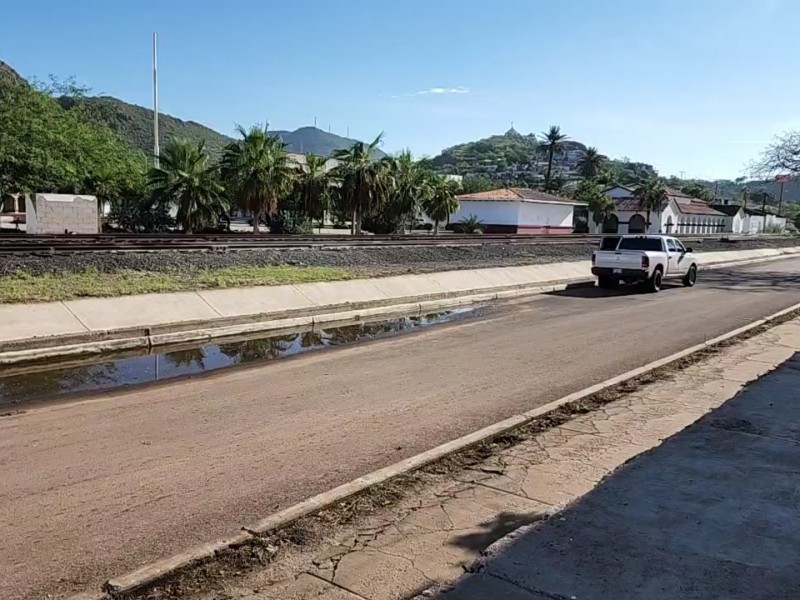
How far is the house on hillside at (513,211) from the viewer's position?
2502 inches

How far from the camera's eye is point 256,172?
146 ft

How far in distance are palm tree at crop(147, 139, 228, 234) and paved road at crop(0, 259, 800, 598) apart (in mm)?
30293

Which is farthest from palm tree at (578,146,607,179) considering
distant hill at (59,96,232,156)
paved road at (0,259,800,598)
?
paved road at (0,259,800,598)

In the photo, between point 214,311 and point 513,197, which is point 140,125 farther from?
point 214,311

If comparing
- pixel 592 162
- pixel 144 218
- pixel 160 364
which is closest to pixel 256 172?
pixel 144 218

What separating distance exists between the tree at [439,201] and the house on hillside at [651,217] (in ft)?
117

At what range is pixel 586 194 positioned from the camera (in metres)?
87.2

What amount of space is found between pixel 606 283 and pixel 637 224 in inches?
2587

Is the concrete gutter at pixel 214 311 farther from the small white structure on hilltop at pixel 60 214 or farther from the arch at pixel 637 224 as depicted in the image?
the arch at pixel 637 224

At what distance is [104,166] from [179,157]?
41.5ft

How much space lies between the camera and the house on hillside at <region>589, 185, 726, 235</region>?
281 ft

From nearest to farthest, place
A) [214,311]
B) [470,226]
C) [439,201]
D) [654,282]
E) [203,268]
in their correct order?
[214,311], [203,268], [654,282], [439,201], [470,226]

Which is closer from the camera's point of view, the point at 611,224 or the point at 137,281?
the point at 137,281

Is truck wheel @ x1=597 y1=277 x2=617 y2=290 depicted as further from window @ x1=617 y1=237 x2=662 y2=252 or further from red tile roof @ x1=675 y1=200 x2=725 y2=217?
red tile roof @ x1=675 y1=200 x2=725 y2=217
